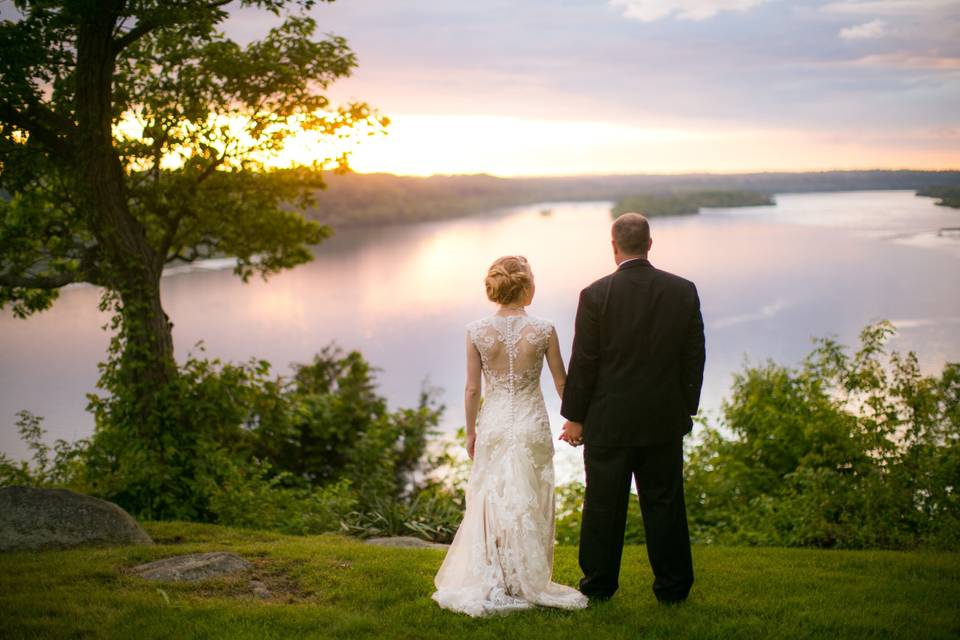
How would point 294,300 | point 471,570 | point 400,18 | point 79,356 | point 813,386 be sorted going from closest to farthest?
point 471,570, point 813,386, point 79,356, point 400,18, point 294,300

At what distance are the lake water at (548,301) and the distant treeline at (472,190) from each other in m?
1.82

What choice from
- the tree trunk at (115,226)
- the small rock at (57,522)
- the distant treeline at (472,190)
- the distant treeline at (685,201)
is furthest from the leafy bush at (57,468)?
the distant treeline at (685,201)

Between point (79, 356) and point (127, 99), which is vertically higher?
point (127, 99)

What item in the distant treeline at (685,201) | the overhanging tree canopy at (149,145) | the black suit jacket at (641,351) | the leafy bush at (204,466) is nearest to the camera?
the black suit jacket at (641,351)

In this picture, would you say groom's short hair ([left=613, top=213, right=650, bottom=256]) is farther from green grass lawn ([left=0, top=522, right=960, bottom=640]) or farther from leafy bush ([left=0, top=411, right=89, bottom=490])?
leafy bush ([left=0, top=411, right=89, bottom=490])

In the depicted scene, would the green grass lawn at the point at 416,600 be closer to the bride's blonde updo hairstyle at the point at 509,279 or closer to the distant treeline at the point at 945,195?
the bride's blonde updo hairstyle at the point at 509,279

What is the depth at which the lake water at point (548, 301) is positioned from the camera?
1673cm

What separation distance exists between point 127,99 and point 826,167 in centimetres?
2038

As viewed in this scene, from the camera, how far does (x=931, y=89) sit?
1523 centimetres

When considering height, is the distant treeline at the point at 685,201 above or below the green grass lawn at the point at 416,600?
above

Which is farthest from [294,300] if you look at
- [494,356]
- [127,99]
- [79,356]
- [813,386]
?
[494,356]

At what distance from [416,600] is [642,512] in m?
1.35

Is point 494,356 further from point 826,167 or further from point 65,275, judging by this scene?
point 826,167

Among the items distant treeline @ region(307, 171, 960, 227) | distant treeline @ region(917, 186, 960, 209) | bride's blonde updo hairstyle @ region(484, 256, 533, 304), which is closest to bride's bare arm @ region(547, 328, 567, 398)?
bride's blonde updo hairstyle @ region(484, 256, 533, 304)
